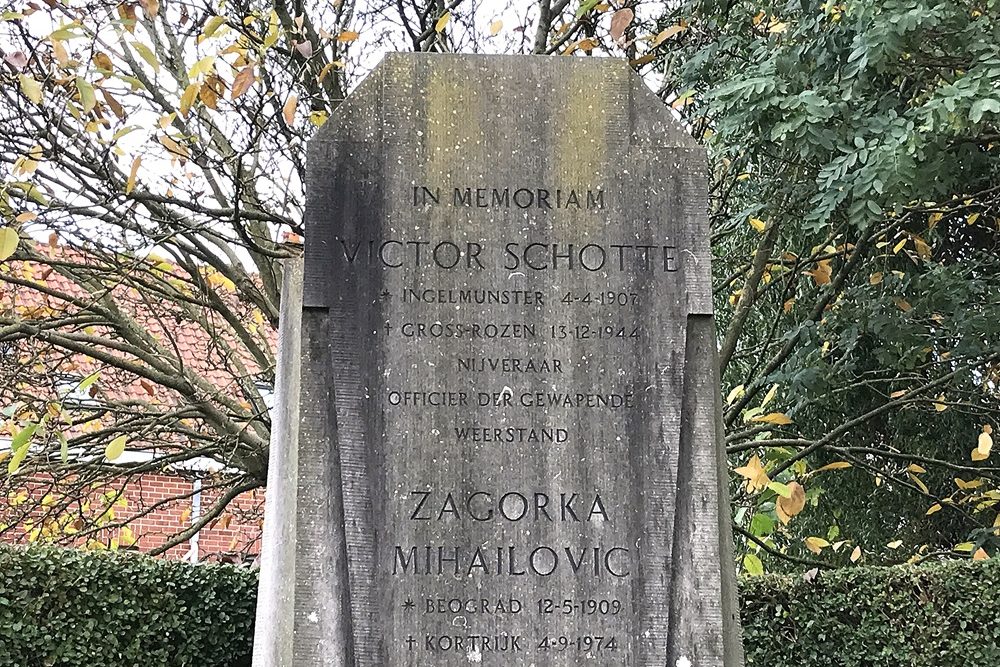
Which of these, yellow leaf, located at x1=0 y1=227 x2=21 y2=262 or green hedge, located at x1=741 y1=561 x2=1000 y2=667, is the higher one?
yellow leaf, located at x1=0 y1=227 x2=21 y2=262

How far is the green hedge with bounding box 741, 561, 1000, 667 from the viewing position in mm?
6102

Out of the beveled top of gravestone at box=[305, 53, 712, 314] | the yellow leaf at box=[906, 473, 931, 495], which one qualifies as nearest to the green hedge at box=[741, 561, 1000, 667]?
the yellow leaf at box=[906, 473, 931, 495]

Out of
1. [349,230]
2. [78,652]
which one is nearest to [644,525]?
[349,230]

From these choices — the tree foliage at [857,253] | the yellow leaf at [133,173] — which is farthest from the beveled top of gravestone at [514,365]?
the yellow leaf at [133,173]

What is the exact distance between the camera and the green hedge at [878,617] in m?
6.10

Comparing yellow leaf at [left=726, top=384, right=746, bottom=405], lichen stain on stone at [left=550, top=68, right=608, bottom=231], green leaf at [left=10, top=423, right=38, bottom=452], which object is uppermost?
lichen stain on stone at [left=550, top=68, right=608, bottom=231]

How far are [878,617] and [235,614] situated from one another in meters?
3.60

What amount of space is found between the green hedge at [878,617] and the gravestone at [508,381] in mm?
2799

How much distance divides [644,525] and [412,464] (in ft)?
2.55

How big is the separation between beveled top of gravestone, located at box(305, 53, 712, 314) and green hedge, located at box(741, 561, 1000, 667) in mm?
3128

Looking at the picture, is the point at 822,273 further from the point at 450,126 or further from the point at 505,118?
the point at 450,126

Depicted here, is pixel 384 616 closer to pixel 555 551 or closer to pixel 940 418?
pixel 555 551

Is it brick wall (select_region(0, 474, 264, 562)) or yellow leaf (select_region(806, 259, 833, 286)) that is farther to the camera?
brick wall (select_region(0, 474, 264, 562))

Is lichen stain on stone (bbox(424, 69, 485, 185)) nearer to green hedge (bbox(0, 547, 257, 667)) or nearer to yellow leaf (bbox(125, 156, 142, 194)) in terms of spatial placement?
yellow leaf (bbox(125, 156, 142, 194))
